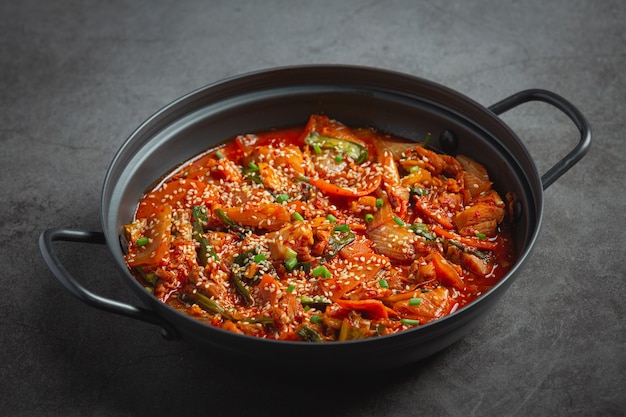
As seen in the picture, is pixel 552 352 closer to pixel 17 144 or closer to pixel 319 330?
pixel 319 330

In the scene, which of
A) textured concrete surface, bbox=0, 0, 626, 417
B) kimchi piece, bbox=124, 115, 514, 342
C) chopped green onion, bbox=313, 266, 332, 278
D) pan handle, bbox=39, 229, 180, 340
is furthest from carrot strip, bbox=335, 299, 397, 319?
pan handle, bbox=39, 229, 180, 340

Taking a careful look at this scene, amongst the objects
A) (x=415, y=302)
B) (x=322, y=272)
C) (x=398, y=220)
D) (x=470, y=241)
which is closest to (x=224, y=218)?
(x=322, y=272)

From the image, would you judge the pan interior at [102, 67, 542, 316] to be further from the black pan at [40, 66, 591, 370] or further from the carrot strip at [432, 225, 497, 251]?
the carrot strip at [432, 225, 497, 251]

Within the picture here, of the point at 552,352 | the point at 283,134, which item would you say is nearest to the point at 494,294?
the point at 552,352

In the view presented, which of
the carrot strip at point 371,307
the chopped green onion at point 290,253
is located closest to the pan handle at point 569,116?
the carrot strip at point 371,307

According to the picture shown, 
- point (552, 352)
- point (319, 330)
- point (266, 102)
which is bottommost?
point (552, 352)
